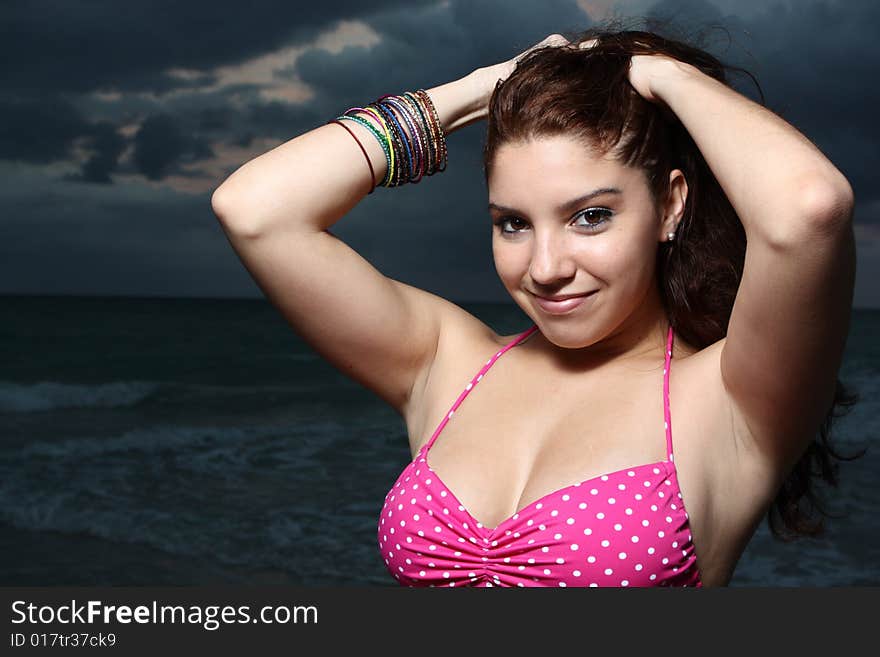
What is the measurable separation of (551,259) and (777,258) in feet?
1.36

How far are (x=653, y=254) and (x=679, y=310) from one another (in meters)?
0.19

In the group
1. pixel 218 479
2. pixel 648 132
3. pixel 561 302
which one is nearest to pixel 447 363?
pixel 561 302

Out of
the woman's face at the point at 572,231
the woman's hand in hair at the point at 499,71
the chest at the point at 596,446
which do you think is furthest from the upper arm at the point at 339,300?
the woman's hand in hair at the point at 499,71

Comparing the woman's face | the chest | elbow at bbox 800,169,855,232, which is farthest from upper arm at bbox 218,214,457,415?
elbow at bbox 800,169,855,232

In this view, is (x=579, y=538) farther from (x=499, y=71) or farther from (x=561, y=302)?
(x=499, y=71)

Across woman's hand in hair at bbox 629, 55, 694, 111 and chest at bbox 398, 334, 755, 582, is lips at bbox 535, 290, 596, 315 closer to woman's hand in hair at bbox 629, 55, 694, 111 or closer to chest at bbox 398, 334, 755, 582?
chest at bbox 398, 334, 755, 582

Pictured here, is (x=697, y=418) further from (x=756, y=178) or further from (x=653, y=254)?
(x=756, y=178)

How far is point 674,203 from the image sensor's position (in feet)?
6.42

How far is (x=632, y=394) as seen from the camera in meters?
1.93

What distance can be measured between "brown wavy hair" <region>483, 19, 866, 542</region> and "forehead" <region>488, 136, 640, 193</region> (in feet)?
0.05

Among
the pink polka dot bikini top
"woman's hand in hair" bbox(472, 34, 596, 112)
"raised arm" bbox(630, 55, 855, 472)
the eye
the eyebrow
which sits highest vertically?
"woman's hand in hair" bbox(472, 34, 596, 112)

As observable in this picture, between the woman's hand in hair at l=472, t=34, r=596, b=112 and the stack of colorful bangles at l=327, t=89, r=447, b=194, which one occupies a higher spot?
the woman's hand in hair at l=472, t=34, r=596, b=112

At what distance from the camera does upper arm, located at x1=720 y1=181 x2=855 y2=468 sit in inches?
59.1

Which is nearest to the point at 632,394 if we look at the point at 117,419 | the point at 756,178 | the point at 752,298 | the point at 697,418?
the point at 697,418
